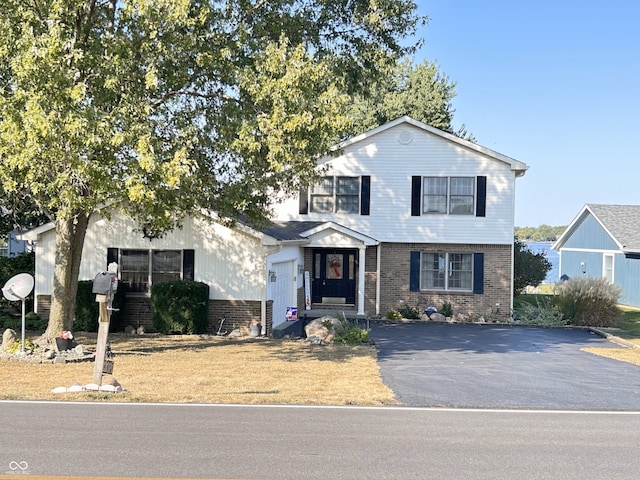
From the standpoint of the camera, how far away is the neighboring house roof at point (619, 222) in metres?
31.2

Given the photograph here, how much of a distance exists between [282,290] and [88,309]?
5.90 metres

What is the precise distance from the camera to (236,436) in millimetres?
7789

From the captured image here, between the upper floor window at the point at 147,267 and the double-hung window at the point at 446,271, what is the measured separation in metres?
9.49

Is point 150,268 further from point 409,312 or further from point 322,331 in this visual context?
point 409,312

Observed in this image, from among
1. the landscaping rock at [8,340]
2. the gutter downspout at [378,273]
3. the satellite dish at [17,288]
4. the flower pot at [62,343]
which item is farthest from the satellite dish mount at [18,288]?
the gutter downspout at [378,273]

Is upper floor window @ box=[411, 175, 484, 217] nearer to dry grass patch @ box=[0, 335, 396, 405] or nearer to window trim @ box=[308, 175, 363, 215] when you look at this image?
window trim @ box=[308, 175, 363, 215]

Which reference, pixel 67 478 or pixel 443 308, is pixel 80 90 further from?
pixel 443 308

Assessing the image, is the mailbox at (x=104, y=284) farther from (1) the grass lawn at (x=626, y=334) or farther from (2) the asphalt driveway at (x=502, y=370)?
(1) the grass lawn at (x=626, y=334)

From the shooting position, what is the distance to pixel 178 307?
1809cm

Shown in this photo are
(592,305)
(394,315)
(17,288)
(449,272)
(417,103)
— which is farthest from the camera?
(417,103)

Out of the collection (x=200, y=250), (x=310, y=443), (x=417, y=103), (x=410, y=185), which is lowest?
(x=310, y=443)

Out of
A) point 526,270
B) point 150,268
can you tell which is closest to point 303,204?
point 150,268

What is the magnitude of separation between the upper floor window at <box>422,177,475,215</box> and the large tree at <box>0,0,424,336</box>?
30.7 ft

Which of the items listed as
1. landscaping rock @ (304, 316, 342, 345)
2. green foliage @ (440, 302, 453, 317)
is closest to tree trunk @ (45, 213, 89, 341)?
landscaping rock @ (304, 316, 342, 345)
